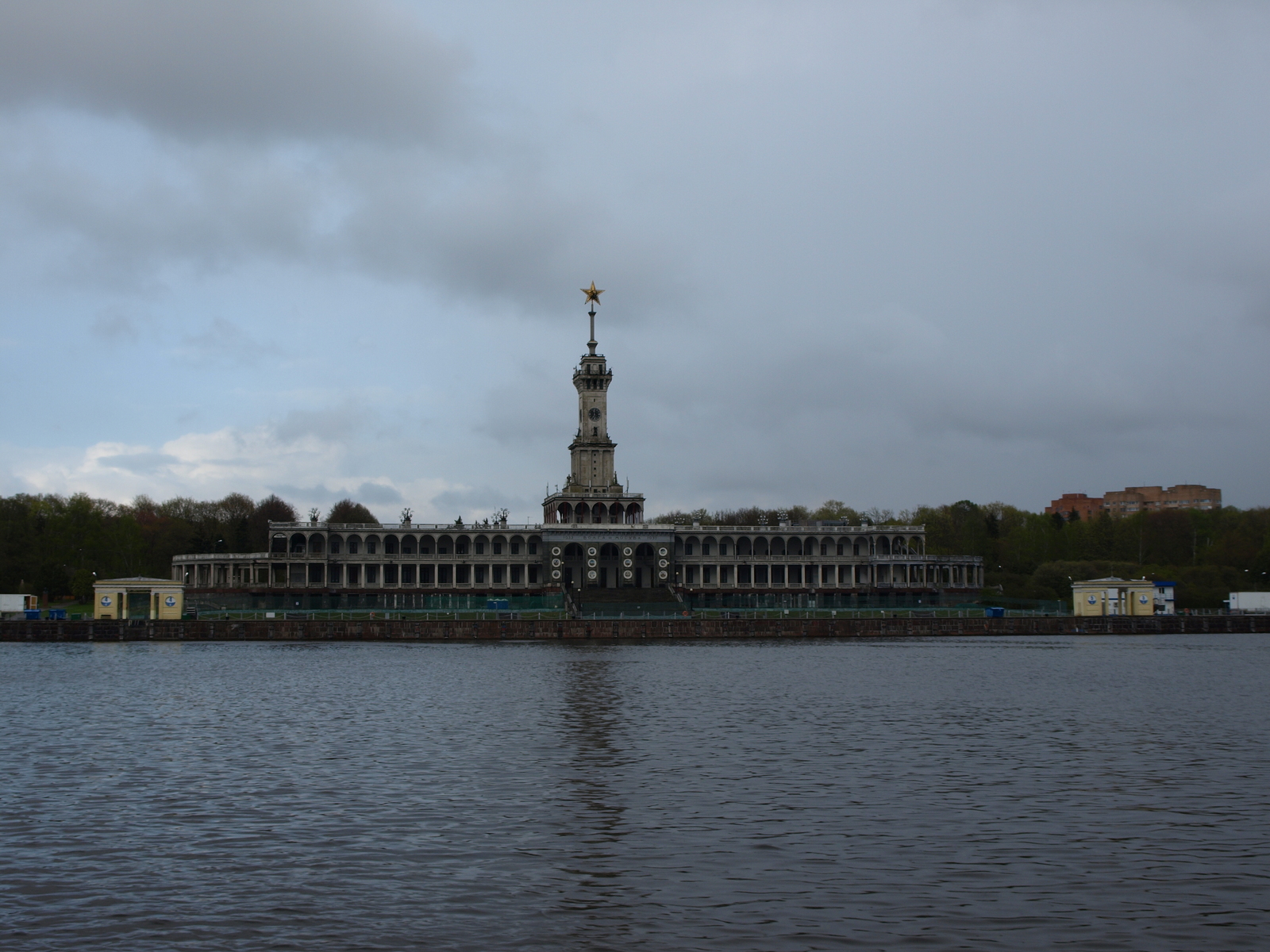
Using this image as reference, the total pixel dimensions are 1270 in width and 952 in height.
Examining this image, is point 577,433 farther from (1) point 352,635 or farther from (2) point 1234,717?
(2) point 1234,717

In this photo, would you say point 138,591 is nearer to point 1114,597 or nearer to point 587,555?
point 587,555

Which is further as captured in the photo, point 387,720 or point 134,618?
point 134,618

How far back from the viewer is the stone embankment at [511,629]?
95.7 m

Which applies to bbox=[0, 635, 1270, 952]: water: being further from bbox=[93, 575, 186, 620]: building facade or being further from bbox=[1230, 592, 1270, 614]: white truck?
bbox=[1230, 592, 1270, 614]: white truck

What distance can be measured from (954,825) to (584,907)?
9.07m

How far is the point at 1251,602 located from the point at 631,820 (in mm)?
119588

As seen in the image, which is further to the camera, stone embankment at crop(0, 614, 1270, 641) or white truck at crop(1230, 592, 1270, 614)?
white truck at crop(1230, 592, 1270, 614)

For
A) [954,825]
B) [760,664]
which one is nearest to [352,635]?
[760,664]

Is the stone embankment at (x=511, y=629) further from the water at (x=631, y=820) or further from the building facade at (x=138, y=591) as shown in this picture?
the water at (x=631, y=820)

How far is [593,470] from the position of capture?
141125 millimetres

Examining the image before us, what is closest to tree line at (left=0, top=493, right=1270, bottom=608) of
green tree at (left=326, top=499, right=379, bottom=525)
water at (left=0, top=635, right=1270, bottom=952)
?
green tree at (left=326, top=499, right=379, bottom=525)

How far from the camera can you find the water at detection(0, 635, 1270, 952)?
1766 cm

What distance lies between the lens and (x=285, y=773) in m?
30.4

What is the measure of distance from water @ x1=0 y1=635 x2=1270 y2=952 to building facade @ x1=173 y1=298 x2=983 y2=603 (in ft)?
275
